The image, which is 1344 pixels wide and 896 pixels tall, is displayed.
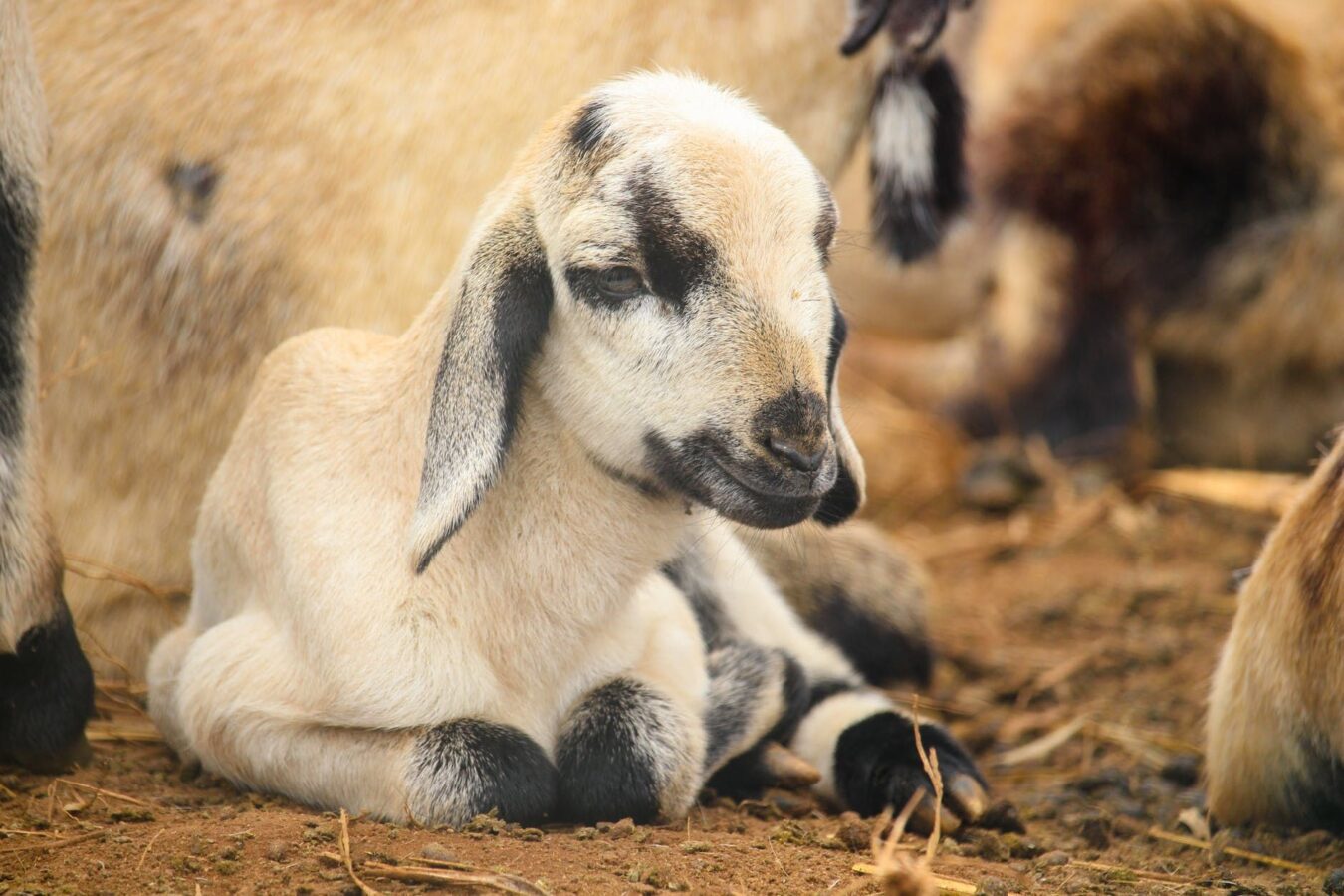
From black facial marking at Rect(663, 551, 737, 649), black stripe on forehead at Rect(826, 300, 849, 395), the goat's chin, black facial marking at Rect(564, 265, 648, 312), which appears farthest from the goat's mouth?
black facial marking at Rect(663, 551, 737, 649)

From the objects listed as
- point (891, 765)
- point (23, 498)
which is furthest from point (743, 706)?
point (23, 498)

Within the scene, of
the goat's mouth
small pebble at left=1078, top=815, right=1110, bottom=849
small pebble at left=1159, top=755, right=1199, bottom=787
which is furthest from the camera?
small pebble at left=1159, top=755, right=1199, bottom=787

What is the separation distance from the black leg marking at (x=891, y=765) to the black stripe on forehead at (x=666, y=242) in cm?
119

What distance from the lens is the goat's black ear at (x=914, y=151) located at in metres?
4.43

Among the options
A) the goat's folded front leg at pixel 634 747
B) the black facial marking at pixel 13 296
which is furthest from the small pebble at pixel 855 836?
the black facial marking at pixel 13 296

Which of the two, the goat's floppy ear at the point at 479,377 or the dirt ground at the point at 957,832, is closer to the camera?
the dirt ground at the point at 957,832

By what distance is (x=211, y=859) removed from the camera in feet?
8.75

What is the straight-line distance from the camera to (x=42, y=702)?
321 centimetres

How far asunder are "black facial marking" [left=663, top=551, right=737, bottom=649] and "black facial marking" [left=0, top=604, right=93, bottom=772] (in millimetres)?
1299

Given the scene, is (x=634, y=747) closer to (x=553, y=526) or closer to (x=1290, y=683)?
(x=553, y=526)

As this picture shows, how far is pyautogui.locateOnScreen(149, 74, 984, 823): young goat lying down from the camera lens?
9.09 feet

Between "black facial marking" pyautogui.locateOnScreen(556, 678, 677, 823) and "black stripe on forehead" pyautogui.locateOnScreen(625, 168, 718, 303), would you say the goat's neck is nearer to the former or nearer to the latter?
"black facial marking" pyautogui.locateOnScreen(556, 678, 677, 823)

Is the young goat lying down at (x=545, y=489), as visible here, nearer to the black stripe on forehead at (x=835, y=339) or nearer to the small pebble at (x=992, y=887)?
the black stripe on forehead at (x=835, y=339)

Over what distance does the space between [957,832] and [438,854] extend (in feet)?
3.89
